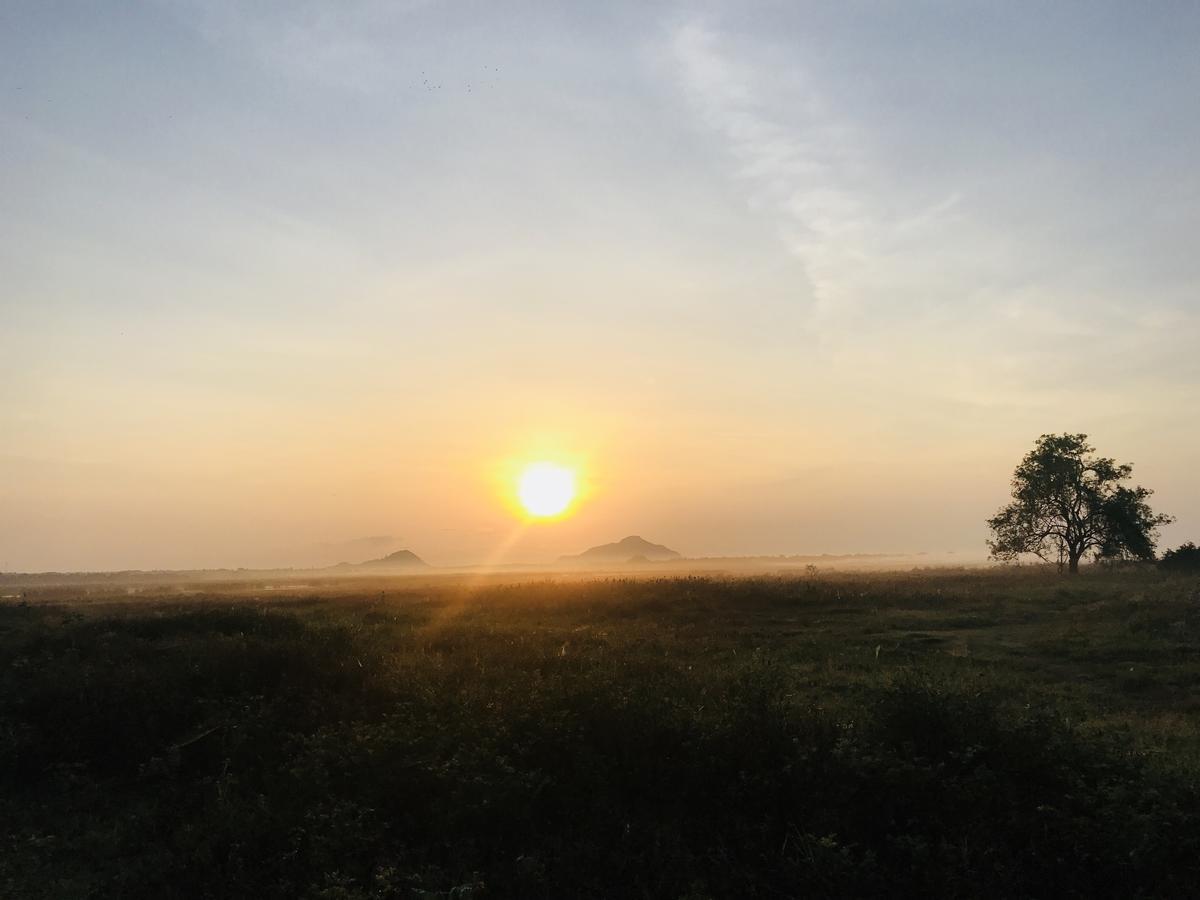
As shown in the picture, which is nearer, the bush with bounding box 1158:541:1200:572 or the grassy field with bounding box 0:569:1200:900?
the grassy field with bounding box 0:569:1200:900

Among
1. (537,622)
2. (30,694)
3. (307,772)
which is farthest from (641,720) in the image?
(537,622)

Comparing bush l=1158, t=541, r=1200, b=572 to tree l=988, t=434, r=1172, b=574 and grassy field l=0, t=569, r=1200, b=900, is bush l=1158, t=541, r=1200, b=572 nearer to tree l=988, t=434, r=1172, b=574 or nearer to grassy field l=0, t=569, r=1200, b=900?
tree l=988, t=434, r=1172, b=574

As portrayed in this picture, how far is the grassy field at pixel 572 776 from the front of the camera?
8672mm

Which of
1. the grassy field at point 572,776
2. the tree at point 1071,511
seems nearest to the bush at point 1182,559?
the tree at point 1071,511

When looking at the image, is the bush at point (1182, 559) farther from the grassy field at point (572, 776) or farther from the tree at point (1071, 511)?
the grassy field at point (572, 776)

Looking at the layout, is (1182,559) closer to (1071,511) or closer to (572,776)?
(1071,511)

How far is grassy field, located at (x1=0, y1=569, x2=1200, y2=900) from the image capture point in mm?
8672

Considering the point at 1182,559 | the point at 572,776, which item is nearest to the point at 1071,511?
the point at 1182,559

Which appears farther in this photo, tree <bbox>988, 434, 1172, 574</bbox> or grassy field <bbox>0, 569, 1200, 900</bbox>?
tree <bbox>988, 434, 1172, 574</bbox>

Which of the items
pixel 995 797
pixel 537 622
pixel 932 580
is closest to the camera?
pixel 995 797

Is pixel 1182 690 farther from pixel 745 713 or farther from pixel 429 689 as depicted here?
pixel 429 689

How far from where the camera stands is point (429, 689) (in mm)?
13547

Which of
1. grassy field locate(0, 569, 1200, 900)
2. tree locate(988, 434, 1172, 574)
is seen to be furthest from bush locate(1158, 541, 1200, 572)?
grassy field locate(0, 569, 1200, 900)

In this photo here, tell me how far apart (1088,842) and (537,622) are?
65.0 feet
